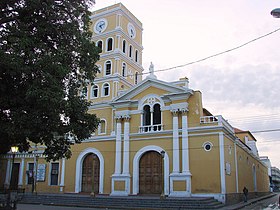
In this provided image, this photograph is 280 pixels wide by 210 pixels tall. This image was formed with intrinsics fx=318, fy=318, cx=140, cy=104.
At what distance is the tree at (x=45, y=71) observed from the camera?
39.7 feet

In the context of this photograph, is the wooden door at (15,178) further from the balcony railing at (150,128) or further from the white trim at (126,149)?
the balcony railing at (150,128)

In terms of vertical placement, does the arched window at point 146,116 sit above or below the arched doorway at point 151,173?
above

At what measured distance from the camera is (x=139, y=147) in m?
27.5

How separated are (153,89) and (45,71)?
16596 millimetres

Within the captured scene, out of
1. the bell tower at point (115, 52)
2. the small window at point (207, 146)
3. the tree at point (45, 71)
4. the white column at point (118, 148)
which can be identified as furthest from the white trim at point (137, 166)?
the tree at point (45, 71)

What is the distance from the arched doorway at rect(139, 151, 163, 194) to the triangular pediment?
5.33 meters

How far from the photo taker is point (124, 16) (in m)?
34.8

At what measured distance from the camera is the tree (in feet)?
39.7

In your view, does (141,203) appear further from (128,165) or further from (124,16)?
(124,16)

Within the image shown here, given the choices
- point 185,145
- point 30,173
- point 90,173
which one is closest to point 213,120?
Answer: point 185,145

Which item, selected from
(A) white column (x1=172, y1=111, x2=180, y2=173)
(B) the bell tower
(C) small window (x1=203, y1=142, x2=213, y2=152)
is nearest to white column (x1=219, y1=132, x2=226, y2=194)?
(C) small window (x1=203, y1=142, x2=213, y2=152)

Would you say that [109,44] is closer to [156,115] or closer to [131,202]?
[156,115]

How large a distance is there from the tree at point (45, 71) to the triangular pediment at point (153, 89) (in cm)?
1248

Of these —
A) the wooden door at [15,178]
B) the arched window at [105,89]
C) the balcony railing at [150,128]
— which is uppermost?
the arched window at [105,89]
